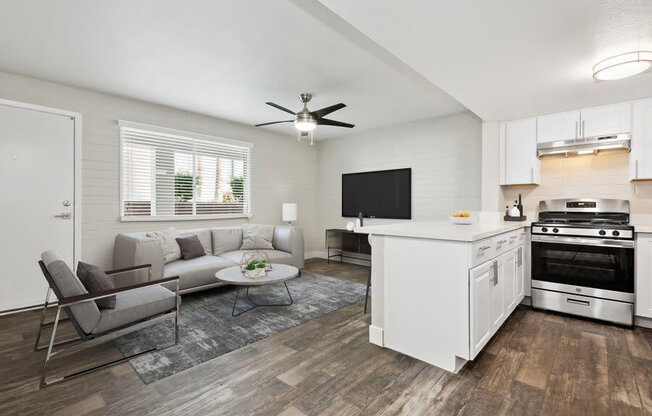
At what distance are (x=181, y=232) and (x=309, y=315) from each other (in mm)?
2352

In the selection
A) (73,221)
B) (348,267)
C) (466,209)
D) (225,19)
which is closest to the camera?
(225,19)

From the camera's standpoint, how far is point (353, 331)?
9.18 ft

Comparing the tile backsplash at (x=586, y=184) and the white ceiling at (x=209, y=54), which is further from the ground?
the white ceiling at (x=209, y=54)

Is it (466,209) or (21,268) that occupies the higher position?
(466,209)

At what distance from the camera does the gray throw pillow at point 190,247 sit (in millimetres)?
4117

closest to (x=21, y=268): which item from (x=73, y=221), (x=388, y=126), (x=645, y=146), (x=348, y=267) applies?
(x=73, y=221)

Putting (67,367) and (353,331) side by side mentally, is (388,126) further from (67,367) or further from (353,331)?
(67,367)

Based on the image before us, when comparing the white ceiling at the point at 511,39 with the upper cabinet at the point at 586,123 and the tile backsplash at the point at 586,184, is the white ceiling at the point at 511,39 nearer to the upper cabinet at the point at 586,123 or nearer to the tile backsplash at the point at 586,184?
the upper cabinet at the point at 586,123

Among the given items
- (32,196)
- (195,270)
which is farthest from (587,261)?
(32,196)

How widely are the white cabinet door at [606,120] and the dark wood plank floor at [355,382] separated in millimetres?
2069

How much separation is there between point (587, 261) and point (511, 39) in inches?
95.0

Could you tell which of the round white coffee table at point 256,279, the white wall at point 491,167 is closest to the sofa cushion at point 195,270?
the round white coffee table at point 256,279

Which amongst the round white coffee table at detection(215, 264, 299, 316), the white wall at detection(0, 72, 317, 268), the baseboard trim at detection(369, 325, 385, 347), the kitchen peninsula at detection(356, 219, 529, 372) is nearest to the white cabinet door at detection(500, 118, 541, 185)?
the kitchen peninsula at detection(356, 219, 529, 372)

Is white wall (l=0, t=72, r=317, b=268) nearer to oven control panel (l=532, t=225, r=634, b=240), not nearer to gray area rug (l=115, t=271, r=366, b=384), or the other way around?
gray area rug (l=115, t=271, r=366, b=384)
